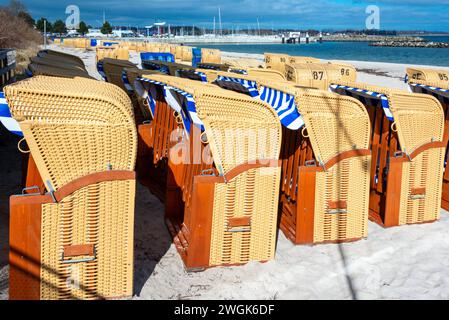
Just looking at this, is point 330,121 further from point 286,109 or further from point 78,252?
point 78,252

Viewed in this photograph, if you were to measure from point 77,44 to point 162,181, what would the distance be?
68466 millimetres

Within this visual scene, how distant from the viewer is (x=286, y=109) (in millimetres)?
A: 4789

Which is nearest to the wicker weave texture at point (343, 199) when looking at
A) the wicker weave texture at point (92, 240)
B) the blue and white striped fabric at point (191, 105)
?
the blue and white striped fabric at point (191, 105)

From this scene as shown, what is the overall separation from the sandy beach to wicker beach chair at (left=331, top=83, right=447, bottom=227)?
0.80 ft

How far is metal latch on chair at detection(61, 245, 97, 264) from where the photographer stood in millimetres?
3334

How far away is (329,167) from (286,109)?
28.7 inches

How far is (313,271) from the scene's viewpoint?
13.6ft

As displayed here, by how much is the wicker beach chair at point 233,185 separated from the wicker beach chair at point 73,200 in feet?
2.30

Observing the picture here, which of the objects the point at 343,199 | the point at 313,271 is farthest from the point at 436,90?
the point at 313,271

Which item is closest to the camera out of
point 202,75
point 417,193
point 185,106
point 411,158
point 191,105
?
point 191,105

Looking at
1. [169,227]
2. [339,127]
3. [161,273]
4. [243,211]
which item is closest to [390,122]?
[339,127]

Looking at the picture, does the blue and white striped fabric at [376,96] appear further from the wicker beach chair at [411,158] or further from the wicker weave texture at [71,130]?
the wicker weave texture at [71,130]

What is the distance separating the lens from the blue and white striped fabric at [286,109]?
4.61 meters

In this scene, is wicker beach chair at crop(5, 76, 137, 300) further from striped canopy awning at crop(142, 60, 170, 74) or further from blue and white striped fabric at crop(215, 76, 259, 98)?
striped canopy awning at crop(142, 60, 170, 74)
